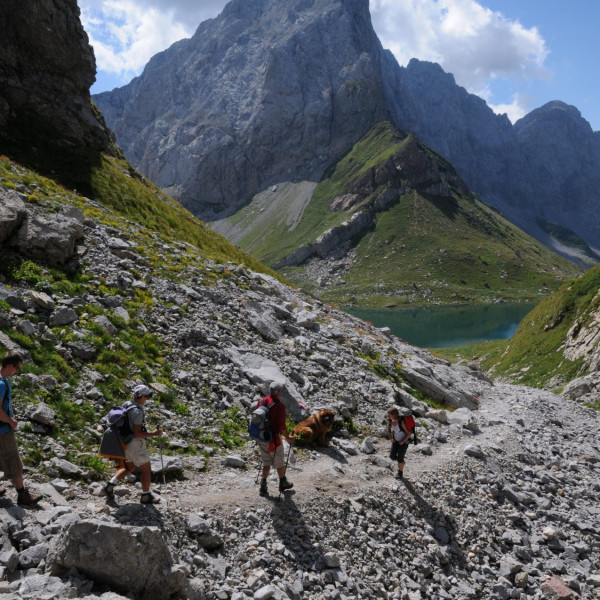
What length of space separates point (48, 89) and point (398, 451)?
46.8 metres

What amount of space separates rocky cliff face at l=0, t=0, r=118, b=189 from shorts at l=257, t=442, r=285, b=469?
108ft

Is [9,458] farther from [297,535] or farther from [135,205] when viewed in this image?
[135,205]

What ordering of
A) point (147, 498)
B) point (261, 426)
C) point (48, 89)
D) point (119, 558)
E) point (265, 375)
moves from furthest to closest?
point (48, 89) → point (265, 375) → point (261, 426) → point (147, 498) → point (119, 558)

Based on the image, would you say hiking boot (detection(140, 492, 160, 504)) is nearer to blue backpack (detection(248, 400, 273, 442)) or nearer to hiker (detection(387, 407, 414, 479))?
blue backpack (detection(248, 400, 273, 442))

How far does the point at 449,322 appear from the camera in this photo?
142 metres

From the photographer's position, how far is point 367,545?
1245 cm

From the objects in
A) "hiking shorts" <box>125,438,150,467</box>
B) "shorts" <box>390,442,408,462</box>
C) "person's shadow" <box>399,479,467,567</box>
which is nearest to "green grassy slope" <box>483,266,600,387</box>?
"shorts" <box>390,442,408,462</box>

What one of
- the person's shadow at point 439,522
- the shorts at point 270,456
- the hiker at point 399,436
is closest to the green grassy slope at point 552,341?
the hiker at point 399,436

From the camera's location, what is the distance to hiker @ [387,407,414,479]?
16.2 m

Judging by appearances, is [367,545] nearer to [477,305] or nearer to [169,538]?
[169,538]

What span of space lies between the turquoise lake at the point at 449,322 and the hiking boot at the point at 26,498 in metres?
97.5

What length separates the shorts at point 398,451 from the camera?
1627 centimetres

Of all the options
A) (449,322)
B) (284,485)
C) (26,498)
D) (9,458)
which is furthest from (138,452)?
(449,322)

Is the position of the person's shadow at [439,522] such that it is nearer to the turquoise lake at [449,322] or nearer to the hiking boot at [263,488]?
the hiking boot at [263,488]
